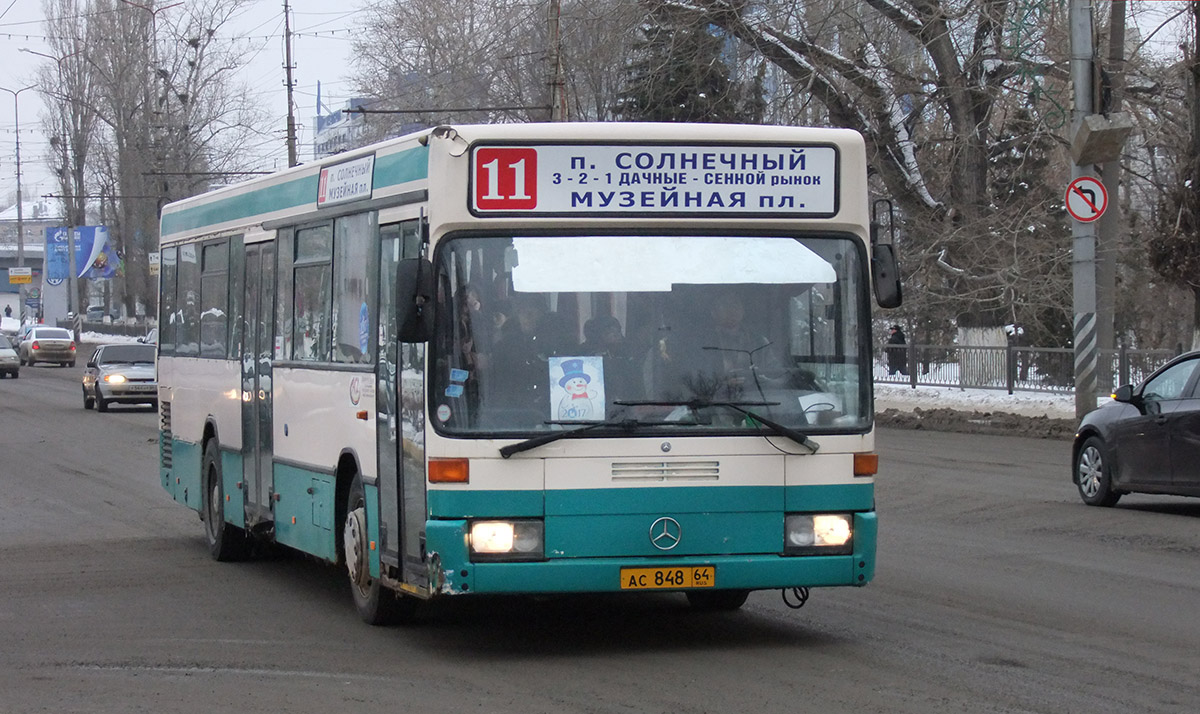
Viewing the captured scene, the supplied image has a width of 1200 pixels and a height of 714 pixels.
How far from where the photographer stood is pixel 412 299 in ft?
24.6

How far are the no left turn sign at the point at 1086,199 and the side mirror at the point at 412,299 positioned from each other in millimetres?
15818

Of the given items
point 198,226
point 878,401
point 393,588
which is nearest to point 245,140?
point 878,401

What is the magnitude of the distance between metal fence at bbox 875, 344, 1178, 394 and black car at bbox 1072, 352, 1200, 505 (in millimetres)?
11411

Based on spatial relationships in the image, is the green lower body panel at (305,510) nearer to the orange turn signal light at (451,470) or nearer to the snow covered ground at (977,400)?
the orange turn signal light at (451,470)

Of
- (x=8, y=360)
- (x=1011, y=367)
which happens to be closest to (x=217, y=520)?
(x=1011, y=367)

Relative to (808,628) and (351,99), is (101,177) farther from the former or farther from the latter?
(808,628)

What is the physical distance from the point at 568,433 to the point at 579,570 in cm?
64

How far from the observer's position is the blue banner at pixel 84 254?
73.2 m

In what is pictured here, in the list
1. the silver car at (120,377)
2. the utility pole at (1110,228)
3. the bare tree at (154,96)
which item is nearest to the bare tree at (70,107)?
the bare tree at (154,96)

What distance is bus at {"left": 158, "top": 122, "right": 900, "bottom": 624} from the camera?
767 centimetres

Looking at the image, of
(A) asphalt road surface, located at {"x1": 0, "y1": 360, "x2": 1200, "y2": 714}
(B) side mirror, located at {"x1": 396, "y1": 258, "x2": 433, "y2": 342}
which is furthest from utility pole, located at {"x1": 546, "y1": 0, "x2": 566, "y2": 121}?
(B) side mirror, located at {"x1": 396, "y1": 258, "x2": 433, "y2": 342}

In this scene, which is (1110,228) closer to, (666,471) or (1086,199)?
(1086,199)

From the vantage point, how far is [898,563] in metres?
11.4

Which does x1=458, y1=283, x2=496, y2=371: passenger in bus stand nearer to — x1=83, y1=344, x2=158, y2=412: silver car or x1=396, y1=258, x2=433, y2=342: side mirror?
x1=396, y1=258, x2=433, y2=342: side mirror
